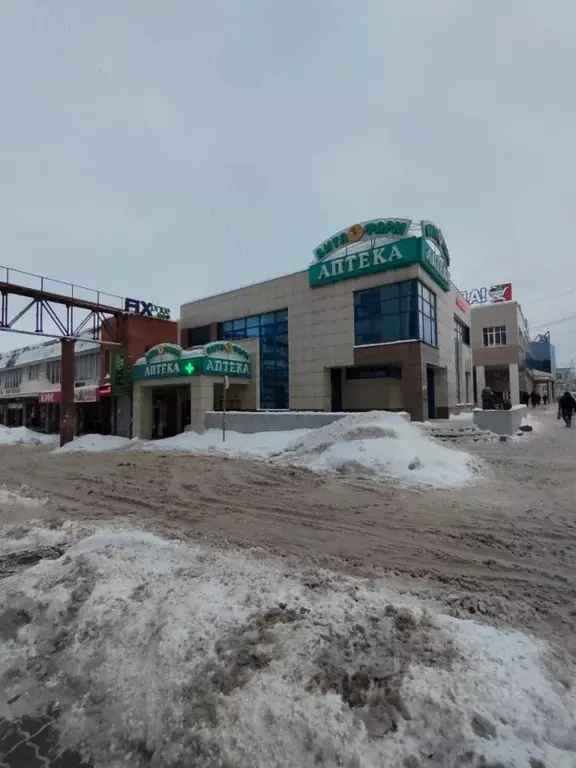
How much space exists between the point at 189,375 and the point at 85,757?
67.0 feet

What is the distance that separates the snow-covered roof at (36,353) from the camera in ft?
108

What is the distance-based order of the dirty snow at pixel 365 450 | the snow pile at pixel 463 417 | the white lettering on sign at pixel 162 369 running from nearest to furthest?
the dirty snow at pixel 365 450
the snow pile at pixel 463 417
the white lettering on sign at pixel 162 369

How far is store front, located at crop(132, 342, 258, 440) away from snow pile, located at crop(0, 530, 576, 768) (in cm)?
1746

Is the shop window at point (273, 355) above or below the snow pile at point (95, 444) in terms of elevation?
above

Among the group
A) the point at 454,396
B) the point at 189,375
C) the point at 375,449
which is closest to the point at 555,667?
the point at 375,449

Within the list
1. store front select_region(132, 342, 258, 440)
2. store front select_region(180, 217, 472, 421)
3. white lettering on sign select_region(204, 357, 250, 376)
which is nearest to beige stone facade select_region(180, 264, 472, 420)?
store front select_region(180, 217, 472, 421)

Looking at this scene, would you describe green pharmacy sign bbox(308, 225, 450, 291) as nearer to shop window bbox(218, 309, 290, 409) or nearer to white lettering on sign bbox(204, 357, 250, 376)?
shop window bbox(218, 309, 290, 409)

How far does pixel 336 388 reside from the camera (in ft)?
80.5

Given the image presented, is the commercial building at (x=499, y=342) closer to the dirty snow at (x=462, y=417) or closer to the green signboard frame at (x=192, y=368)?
the dirty snow at (x=462, y=417)

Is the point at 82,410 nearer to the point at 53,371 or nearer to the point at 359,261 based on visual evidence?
the point at 53,371

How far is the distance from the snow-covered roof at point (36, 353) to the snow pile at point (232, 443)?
15.8 meters

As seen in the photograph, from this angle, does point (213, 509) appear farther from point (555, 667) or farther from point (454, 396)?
point (454, 396)

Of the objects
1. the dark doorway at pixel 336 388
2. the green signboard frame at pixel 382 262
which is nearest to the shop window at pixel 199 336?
the green signboard frame at pixel 382 262

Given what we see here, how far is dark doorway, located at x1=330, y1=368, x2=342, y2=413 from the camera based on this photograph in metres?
24.1
